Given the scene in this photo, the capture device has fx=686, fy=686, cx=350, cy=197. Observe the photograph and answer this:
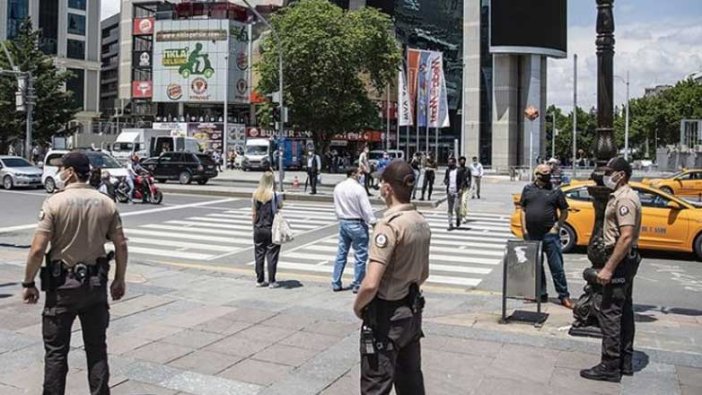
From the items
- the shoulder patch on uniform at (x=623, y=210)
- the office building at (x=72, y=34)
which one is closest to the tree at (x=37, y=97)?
the office building at (x=72, y=34)

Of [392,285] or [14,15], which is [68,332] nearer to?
[392,285]

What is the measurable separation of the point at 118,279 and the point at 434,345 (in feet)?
10.5

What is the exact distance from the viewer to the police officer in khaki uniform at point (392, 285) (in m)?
3.89

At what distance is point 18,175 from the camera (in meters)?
29.9

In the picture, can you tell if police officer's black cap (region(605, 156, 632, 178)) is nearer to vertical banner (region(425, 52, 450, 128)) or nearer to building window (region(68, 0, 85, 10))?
vertical banner (region(425, 52, 450, 128))

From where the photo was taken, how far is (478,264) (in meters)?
13.0

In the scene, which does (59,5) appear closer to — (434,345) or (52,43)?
(52,43)

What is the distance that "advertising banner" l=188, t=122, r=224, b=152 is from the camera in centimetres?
6900

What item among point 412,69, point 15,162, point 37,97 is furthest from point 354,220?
point 37,97

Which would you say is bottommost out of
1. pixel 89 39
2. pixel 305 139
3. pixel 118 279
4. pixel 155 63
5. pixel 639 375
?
pixel 639 375

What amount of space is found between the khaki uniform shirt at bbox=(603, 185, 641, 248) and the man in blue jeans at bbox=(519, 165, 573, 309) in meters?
2.54

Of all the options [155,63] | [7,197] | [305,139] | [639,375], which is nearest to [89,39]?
[155,63]

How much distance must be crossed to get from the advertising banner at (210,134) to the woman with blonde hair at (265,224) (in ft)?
198

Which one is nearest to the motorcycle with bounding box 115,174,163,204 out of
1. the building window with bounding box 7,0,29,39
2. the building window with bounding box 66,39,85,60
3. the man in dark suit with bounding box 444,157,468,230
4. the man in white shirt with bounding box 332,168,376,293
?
the man in dark suit with bounding box 444,157,468,230
